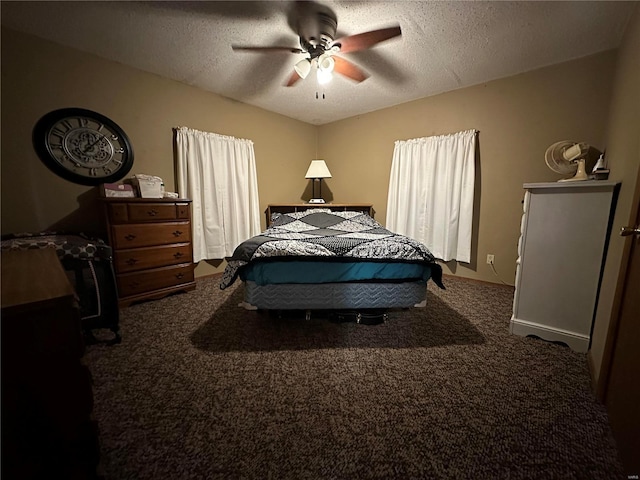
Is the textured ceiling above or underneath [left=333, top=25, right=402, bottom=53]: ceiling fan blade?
above

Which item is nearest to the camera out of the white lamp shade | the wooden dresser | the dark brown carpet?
the dark brown carpet

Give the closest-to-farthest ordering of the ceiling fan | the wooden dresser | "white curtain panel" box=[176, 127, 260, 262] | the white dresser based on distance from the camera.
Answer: the white dresser → the ceiling fan → "white curtain panel" box=[176, 127, 260, 262] → the wooden dresser

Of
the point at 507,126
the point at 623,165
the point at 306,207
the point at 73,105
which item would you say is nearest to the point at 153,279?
the point at 73,105

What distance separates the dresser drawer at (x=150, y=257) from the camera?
2225 millimetres

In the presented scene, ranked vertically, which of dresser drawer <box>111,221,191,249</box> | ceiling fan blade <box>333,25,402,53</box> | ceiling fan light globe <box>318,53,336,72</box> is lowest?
dresser drawer <box>111,221,191,249</box>

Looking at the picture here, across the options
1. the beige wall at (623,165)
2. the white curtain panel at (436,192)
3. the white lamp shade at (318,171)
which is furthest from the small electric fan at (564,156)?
the white lamp shade at (318,171)

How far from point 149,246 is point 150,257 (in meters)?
0.11

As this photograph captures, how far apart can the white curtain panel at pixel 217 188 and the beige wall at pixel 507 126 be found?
2.00m

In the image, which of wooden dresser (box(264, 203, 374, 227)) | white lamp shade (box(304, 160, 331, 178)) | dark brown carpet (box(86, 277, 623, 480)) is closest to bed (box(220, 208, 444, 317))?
dark brown carpet (box(86, 277, 623, 480))

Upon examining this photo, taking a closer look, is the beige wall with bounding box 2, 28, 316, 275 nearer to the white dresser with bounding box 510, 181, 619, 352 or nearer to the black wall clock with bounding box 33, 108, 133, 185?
the black wall clock with bounding box 33, 108, 133, 185

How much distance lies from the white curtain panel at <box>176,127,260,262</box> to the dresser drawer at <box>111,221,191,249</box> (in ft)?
1.38

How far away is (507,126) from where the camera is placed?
2.70 meters

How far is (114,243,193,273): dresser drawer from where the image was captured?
2.22 m

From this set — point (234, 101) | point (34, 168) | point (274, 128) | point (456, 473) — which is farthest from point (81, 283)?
point (274, 128)
